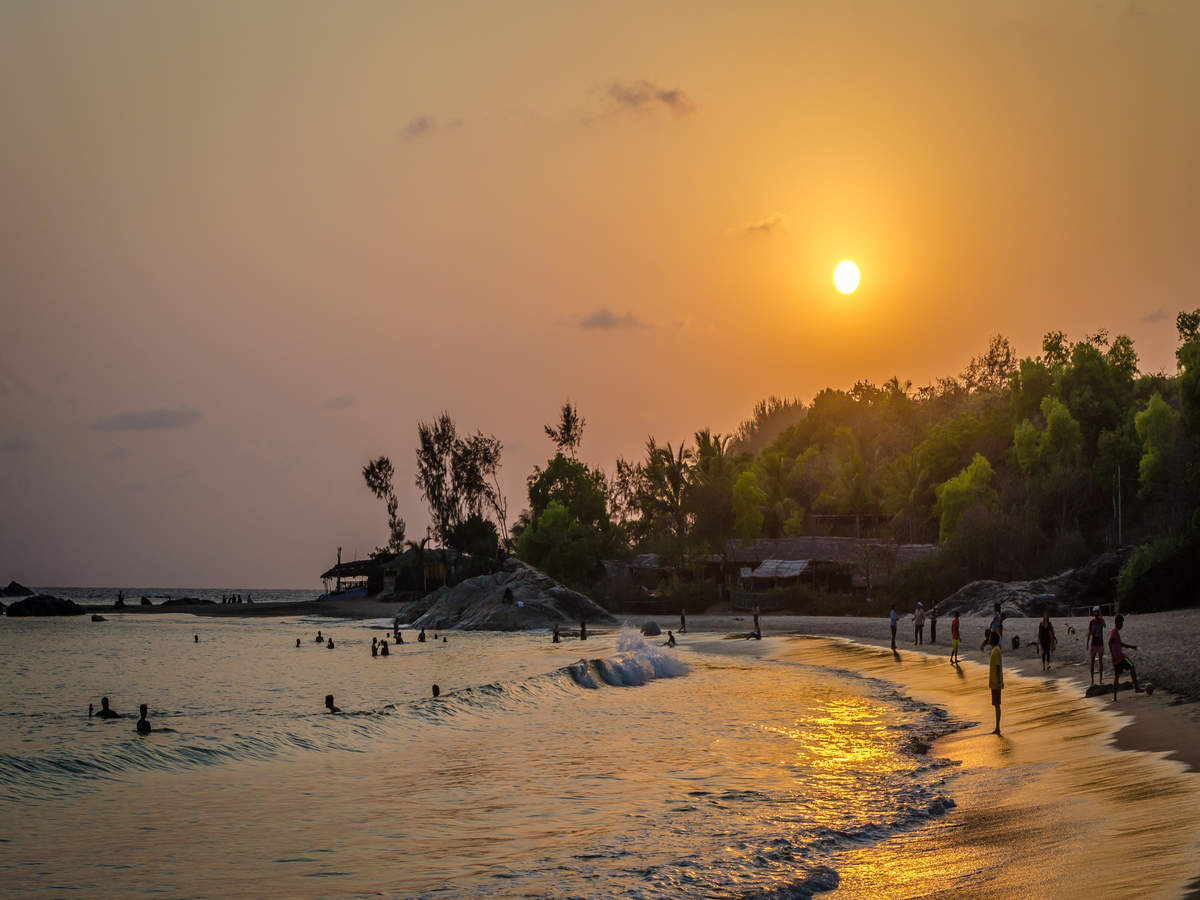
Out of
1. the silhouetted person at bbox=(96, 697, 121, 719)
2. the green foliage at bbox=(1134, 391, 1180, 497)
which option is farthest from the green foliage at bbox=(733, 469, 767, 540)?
the silhouetted person at bbox=(96, 697, 121, 719)

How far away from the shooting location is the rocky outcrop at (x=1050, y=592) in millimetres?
55750

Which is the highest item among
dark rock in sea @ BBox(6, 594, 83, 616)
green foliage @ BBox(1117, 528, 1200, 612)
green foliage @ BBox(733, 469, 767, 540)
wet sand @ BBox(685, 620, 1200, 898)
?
green foliage @ BBox(733, 469, 767, 540)

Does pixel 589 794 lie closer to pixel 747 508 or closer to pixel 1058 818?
pixel 1058 818

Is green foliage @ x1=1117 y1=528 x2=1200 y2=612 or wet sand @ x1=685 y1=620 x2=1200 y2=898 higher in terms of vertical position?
green foliage @ x1=1117 y1=528 x2=1200 y2=612

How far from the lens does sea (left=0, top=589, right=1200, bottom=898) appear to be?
11977 millimetres

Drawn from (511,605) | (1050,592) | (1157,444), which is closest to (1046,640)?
(1050,592)

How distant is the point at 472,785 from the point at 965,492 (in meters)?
72.8

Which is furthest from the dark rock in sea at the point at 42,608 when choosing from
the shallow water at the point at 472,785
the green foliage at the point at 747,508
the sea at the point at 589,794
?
the sea at the point at 589,794

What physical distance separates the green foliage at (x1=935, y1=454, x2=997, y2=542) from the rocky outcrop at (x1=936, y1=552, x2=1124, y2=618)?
69.6 ft

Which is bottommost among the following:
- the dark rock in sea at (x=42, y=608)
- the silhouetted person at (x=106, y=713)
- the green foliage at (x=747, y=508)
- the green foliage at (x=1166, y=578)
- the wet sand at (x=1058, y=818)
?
the dark rock in sea at (x=42, y=608)

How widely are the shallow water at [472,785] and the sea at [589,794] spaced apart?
0.27ft

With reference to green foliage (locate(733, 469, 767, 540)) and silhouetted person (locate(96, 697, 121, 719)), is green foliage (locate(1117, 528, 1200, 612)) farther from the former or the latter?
silhouetted person (locate(96, 697, 121, 719))

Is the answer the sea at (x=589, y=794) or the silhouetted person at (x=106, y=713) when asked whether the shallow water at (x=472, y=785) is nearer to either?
the sea at (x=589, y=794)

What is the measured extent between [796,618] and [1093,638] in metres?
44.7
